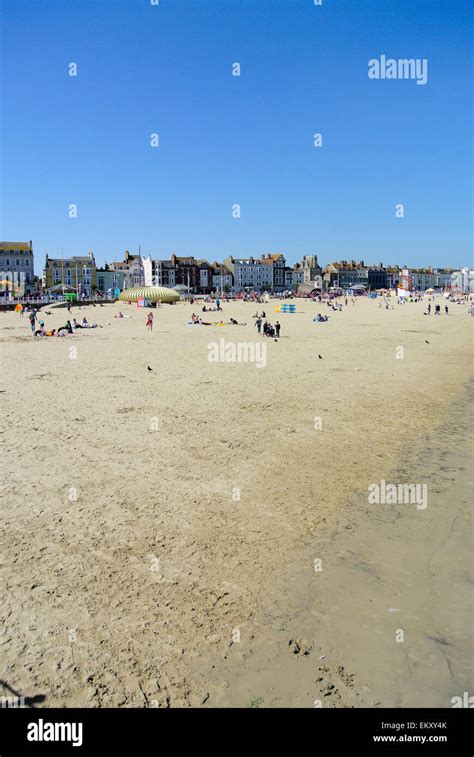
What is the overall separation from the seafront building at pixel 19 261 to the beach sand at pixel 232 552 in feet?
375

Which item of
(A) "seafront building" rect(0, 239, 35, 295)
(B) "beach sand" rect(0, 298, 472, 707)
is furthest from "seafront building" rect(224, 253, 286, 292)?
(B) "beach sand" rect(0, 298, 472, 707)

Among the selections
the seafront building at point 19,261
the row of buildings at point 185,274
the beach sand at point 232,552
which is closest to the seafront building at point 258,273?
the row of buildings at point 185,274

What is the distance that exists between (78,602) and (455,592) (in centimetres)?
464

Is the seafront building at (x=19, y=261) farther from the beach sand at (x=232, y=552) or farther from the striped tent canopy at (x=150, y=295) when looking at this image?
the beach sand at (x=232, y=552)

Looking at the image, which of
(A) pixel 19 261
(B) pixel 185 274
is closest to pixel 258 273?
(B) pixel 185 274

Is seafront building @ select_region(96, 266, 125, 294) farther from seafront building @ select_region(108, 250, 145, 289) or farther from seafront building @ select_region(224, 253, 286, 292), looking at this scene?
seafront building @ select_region(224, 253, 286, 292)

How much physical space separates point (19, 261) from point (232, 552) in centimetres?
12839

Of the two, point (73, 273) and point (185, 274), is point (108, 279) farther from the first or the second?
point (185, 274)

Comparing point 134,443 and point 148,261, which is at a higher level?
point 148,261

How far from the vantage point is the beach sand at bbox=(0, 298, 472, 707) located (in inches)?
196

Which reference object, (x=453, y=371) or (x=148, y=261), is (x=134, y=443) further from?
(x=148, y=261)
